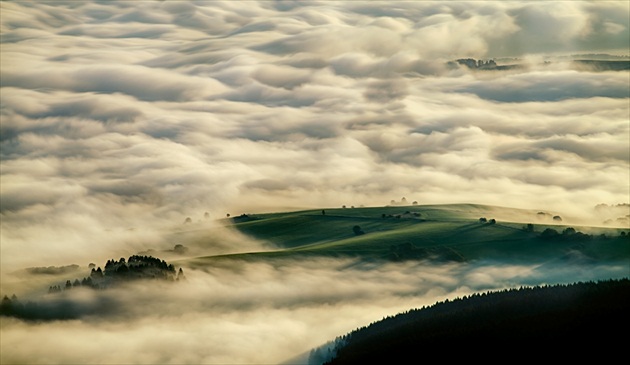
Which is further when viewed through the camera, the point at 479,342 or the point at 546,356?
the point at 479,342

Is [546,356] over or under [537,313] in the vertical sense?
under

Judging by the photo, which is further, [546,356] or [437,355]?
[437,355]

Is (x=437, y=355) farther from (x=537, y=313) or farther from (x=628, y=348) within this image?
(x=628, y=348)

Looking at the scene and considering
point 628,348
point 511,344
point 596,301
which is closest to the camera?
point 628,348

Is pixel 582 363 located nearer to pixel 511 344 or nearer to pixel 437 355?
pixel 511 344

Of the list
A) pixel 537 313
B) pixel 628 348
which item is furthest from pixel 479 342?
pixel 628 348

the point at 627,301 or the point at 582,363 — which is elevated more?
the point at 627,301

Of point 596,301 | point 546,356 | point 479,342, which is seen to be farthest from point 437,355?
point 596,301

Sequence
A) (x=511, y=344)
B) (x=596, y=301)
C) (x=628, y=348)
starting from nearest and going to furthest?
(x=628, y=348) → (x=511, y=344) → (x=596, y=301)

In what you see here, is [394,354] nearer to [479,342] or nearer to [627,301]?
[479,342]
